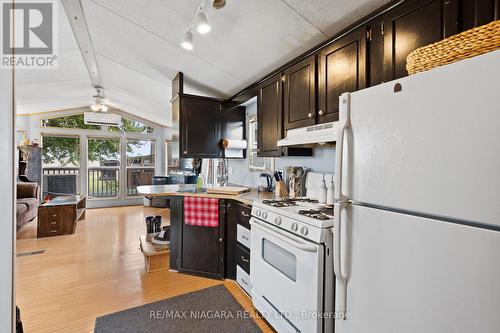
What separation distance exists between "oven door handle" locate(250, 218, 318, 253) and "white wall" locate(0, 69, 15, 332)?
4.16 feet

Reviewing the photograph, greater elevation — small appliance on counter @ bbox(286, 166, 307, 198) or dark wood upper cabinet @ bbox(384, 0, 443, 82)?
dark wood upper cabinet @ bbox(384, 0, 443, 82)

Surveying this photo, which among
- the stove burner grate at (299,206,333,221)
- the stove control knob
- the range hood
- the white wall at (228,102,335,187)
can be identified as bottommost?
the stove control knob

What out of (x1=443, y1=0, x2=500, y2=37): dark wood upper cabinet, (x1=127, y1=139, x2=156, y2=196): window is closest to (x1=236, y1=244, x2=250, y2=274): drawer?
(x1=443, y1=0, x2=500, y2=37): dark wood upper cabinet

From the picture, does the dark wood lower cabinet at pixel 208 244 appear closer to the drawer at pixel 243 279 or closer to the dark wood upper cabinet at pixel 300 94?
the drawer at pixel 243 279

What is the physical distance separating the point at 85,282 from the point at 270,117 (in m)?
2.65

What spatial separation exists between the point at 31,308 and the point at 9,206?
7.23ft

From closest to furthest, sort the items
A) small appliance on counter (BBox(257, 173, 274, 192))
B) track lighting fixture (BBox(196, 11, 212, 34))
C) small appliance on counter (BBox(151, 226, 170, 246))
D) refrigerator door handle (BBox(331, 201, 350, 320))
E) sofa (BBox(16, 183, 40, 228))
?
refrigerator door handle (BBox(331, 201, 350, 320)), track lighting fixture (BBox(196, 11, 212, 34)), small appliance on counter (BBox(257, 173, 274, 192)), small appliance on counter (BBox(151, 226, 170, 246)), sofa (BBox(16, 183, 40, 228))

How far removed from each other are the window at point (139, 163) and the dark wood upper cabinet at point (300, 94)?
19.4 feet

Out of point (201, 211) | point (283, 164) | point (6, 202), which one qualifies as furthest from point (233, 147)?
point (6, 202)

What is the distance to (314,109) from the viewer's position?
1.98 m

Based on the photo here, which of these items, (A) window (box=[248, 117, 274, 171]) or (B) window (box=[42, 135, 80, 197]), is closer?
(A) window (box=[248, 117, 274, 171])

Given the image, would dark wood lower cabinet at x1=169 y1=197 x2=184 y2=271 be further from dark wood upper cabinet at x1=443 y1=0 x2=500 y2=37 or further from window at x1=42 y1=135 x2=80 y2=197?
window at x1=42 y1=135 x2=80 y2=197

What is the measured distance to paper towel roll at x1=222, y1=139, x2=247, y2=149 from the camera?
3.39m

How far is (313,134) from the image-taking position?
184 centimetres
